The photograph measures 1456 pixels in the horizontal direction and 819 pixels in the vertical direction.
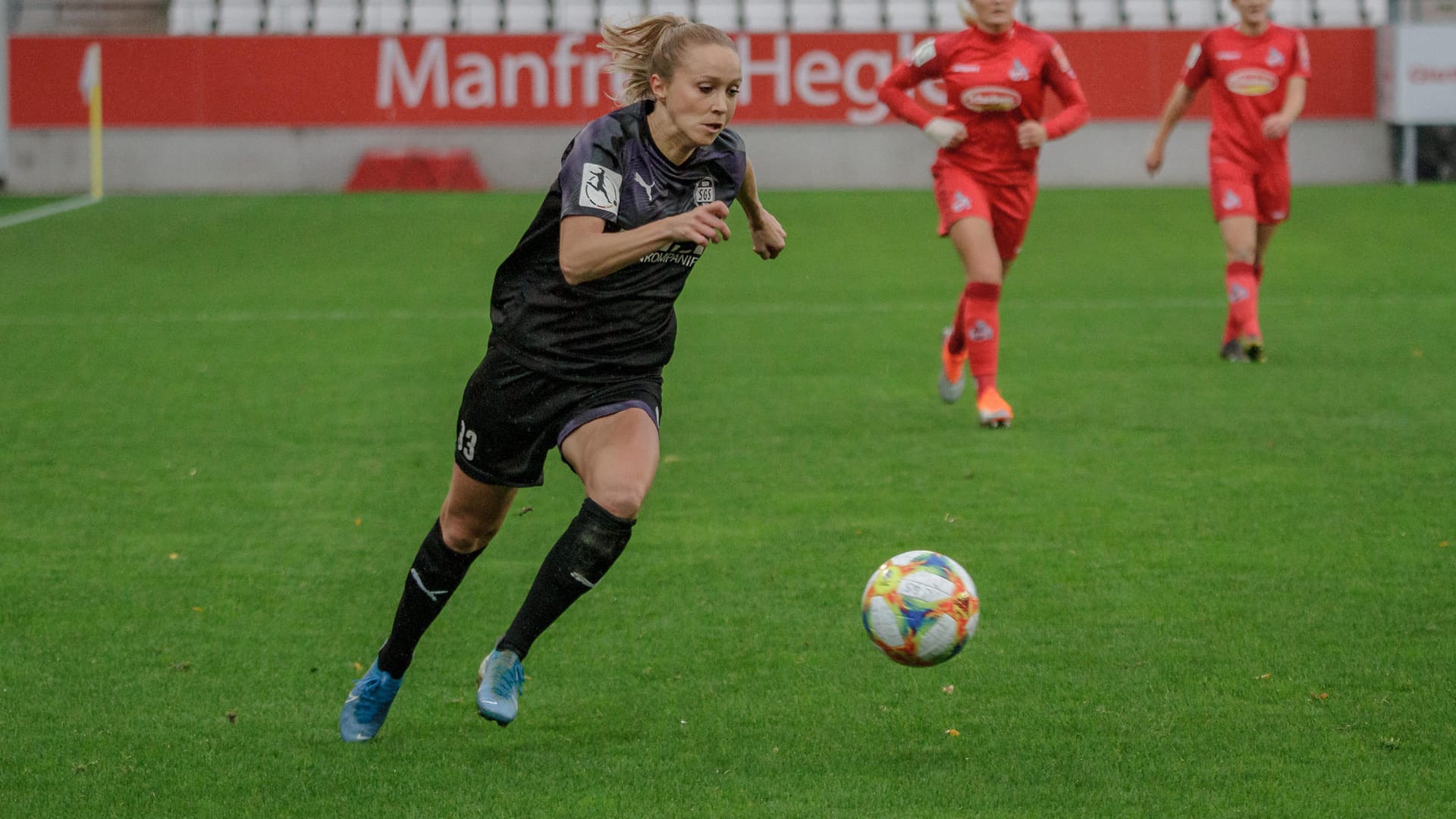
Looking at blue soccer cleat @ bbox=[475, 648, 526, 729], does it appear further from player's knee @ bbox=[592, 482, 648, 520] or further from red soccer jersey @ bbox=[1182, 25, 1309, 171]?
red soccer jersey @ bbox=[1182, 25, 1309, 171]

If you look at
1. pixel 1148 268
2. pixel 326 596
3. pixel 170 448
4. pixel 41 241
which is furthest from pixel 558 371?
pixel 41 241

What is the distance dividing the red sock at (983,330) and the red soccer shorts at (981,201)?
323 millimetres

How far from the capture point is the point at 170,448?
329 inches

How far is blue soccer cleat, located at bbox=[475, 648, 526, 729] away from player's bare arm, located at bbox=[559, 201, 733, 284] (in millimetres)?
945

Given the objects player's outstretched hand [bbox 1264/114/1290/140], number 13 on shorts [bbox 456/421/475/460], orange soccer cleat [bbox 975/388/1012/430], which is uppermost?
player's outstretched hand [bbox 1264/114/1290/140]

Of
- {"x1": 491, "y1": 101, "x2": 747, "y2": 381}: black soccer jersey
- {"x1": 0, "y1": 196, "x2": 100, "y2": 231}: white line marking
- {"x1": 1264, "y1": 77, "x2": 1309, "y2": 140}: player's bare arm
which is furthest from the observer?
{"x1": 0, "y1": 196, "x2": 100, "y2": 231}: white line marking

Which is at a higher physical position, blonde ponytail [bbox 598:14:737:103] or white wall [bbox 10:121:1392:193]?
blonde ponytail [bbox 598:14:737:103]

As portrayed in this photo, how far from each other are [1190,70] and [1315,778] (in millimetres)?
7822

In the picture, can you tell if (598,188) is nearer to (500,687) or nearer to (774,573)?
(500,687)

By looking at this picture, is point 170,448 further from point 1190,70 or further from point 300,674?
point 1190,70

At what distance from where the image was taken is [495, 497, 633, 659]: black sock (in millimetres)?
4148

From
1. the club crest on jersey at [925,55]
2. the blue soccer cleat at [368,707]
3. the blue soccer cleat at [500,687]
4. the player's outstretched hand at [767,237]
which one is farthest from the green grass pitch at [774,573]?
the club crest on jersey at [925,55]

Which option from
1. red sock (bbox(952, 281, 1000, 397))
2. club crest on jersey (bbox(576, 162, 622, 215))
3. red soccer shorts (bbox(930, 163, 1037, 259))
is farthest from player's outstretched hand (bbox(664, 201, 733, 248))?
red soccer shorts (bbox(930, 163, 1037, 259))

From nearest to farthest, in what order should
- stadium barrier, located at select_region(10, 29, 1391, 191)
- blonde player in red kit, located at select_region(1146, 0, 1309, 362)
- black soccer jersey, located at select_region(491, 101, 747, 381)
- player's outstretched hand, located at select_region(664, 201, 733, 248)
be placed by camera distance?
player's outstretched hand, located at select_region(664, 201, 733, 248) → black soccer jersey, located at select_region(491, 101, 747, 381) → blonde player in red kit, located at select_region(1146, 0, 1309, 362) → stadium barrier, located at select_region(10, 29, 1391, 191)
